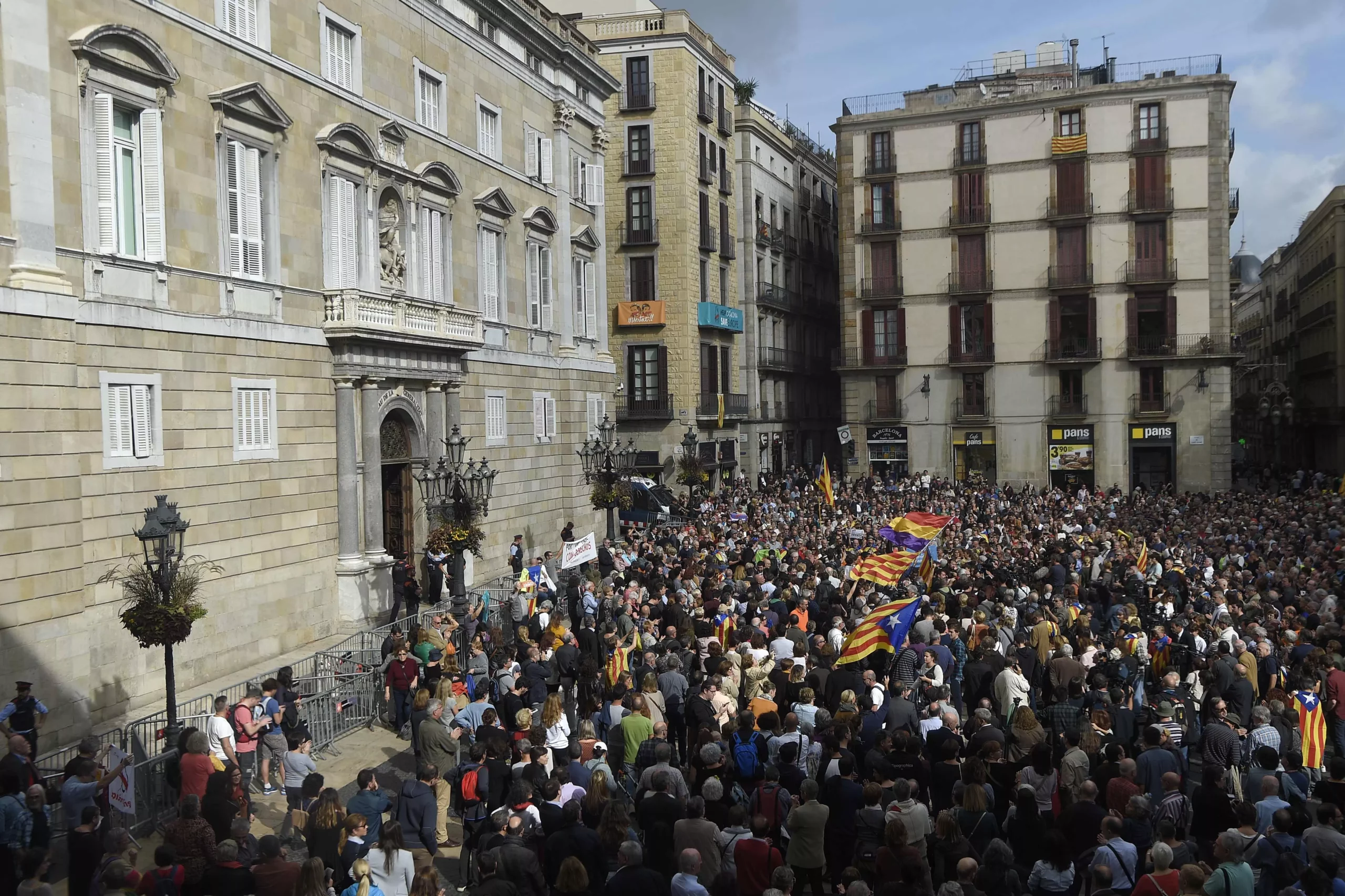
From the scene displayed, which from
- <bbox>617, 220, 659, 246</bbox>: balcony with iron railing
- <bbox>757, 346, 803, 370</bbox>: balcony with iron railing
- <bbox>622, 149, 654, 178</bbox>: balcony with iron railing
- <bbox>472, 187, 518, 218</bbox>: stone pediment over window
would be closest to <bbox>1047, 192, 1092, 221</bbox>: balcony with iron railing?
<bbox>757, 346, 803, 370</bbox>: balcony with iron railing

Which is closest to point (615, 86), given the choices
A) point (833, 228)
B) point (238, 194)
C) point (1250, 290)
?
point (238, 194)

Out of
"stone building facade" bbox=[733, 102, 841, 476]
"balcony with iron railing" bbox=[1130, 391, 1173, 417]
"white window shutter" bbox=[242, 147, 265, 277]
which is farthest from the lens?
"stone building facade" bbox=[733, 102, 841, 476]

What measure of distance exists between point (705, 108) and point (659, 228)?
6279mm

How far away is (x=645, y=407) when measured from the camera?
49.4 metres

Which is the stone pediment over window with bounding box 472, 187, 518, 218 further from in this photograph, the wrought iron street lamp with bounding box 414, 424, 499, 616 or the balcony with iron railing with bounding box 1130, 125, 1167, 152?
the balcony with iron railing with bounding box 1130, 125, 1167, 152

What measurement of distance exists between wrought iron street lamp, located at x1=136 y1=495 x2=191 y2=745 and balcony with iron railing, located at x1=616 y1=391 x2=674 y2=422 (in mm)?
34933

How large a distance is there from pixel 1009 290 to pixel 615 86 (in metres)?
23.6

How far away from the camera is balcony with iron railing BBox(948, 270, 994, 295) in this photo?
52.7m

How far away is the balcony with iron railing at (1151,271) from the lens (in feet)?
165

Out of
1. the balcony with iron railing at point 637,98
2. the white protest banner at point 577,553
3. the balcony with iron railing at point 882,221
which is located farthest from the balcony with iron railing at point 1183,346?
the white protest banner at point 577,553

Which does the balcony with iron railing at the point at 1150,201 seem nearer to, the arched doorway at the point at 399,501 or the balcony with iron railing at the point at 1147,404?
the balcony with iron railing at the point at 1147,404

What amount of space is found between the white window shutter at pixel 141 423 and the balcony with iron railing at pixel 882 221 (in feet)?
137

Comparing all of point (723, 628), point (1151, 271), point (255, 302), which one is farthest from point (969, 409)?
point (255, 302)

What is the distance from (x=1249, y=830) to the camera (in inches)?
350
